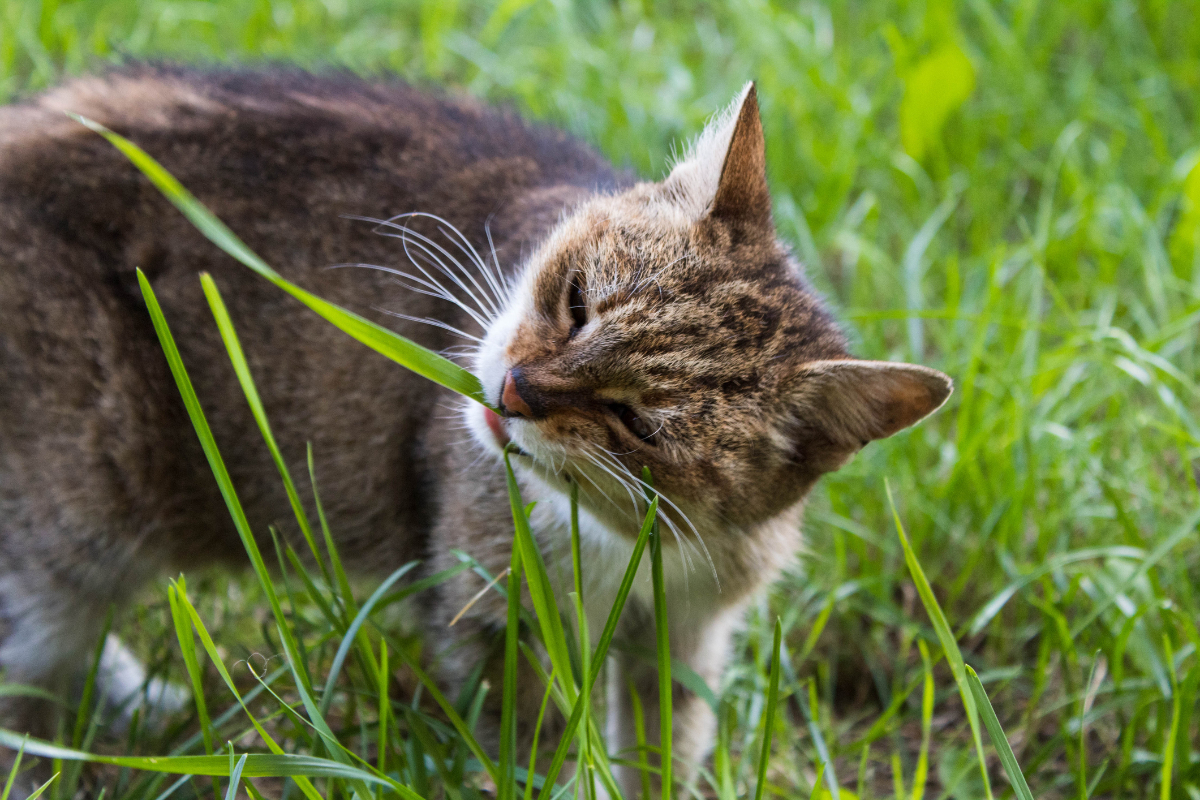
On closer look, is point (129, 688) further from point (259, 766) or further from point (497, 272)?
point (497, 272)

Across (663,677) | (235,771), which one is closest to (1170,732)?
(663,677)

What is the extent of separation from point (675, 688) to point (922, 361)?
5.75ft

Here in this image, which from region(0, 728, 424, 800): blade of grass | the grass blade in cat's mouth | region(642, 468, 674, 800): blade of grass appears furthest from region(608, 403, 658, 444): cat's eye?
region(0, 728, 424, 800): blade of grass

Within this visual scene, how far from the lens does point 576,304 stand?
8.50ft

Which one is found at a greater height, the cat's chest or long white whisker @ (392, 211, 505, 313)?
long white whisker @ (392, 211, 505, 313)

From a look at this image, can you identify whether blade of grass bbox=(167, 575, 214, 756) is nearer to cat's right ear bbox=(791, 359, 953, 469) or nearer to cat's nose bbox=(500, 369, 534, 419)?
cat's nose bbox=(500, 369, 534, 419)

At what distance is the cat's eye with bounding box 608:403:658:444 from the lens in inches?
96.5

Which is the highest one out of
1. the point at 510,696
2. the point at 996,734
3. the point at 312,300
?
the point at 312,300

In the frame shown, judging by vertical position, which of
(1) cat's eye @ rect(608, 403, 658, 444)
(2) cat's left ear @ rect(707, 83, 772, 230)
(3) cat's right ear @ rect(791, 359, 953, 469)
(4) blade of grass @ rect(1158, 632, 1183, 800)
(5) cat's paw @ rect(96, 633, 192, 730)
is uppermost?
(2) cat's left ear @ rect(707, 83, 772, 230)

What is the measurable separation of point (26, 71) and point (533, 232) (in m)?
3.40

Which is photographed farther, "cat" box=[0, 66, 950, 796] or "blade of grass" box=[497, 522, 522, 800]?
"cat" box=[0, 66, 950, 796]

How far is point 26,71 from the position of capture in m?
5.12

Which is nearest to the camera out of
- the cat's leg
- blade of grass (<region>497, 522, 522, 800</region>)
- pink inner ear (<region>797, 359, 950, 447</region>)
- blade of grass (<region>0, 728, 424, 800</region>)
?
blade of grass (<region>0, 728, 424, 800</region>)

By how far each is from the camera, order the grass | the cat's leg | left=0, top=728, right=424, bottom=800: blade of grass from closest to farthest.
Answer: left=0, top=728, right=424, bottom=800: blade of grass < the grass < the cat's leg
